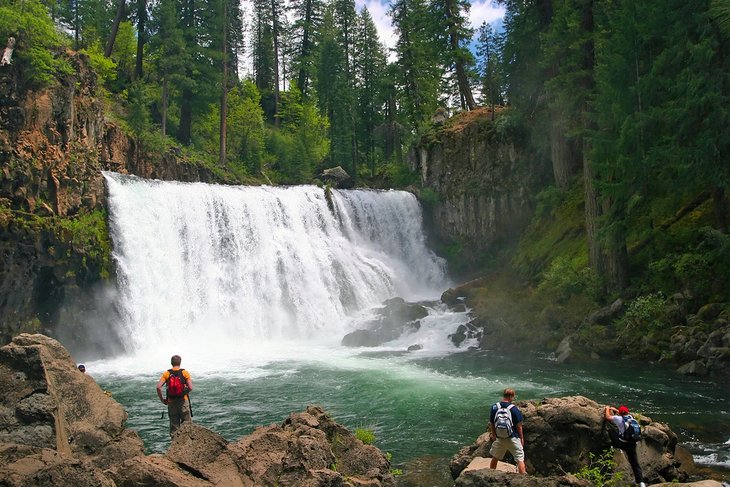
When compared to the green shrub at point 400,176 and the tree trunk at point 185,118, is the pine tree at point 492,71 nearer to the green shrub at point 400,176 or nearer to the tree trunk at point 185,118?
the green shrub at point 400,176

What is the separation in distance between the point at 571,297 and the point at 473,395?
8.98 metres

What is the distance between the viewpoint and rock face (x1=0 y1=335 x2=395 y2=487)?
20.5ft

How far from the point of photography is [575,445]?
855cm

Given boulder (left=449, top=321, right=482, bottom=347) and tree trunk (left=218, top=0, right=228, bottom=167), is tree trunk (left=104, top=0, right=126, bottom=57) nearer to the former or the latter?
tree trunk (left=218, top=0, right=228, bottom=167)

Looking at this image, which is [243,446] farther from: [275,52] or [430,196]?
[275,52]

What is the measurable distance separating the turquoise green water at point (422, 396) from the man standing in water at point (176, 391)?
1.96 meters

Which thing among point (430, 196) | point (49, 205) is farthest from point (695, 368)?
point (49, 205)

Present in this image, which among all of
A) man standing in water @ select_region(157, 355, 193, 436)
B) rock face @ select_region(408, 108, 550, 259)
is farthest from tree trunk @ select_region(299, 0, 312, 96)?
man standing in water @ select_region(157, 355, 193, 436)

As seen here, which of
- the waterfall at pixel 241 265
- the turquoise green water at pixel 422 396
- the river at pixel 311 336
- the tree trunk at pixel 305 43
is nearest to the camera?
the turquoise green water at pixel 422 396

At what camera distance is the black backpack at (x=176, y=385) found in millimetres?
A: 9398

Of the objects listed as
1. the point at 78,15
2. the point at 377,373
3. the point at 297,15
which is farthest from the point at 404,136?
the point at 377,373

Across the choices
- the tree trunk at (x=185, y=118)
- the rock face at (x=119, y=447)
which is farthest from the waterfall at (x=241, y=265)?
the rock face at (x=119, y=447)

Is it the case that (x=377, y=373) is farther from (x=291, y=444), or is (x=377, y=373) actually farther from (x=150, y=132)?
(x=150, y=132)

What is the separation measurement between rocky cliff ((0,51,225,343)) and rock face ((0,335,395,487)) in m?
13.4
